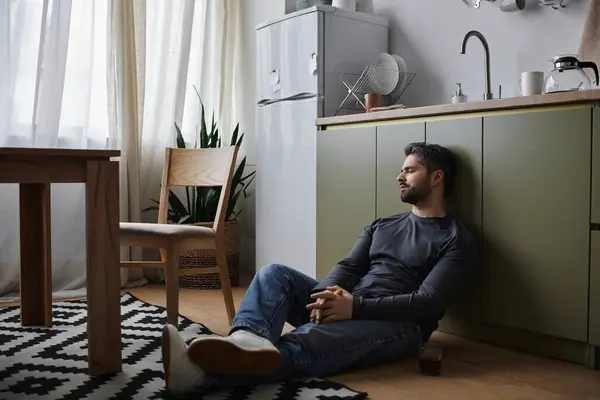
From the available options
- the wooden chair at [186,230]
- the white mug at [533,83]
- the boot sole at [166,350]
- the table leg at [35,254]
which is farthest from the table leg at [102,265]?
the white mug at [533,83]

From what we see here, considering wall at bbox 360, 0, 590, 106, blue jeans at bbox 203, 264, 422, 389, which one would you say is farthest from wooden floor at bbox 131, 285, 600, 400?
wall at bbox 360, 0, 590, 106

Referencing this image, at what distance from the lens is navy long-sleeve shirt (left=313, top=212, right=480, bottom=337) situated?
7.27 feet

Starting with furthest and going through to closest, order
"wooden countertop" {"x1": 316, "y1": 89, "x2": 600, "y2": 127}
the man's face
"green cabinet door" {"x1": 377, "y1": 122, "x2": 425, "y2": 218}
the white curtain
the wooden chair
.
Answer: the white curtain < "green cabinet door" {"x1": 377, "y1": 122, "x2": 425, "y2": 218} < the wooden chair < the man's face < "wooden countertop" {"x1": 316, "y1": 89, "x2": 600, "y2": 127}

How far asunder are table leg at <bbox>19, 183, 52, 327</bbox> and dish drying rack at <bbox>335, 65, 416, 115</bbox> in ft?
5.00

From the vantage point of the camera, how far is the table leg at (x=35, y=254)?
2.79m

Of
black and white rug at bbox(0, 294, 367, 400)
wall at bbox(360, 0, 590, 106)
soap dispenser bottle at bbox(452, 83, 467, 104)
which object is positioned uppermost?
wall at bbox(360, 0, 590, 106)

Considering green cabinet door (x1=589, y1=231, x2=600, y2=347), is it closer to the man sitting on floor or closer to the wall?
the man sitting on floor

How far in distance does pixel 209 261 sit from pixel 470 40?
1910 millimetres

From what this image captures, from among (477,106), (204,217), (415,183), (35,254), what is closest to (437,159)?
(415,183)

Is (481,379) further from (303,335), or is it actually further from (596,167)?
(596,167)

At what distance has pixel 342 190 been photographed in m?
3.11

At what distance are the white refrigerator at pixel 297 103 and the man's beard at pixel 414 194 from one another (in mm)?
956

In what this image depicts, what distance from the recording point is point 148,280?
412 centimetres

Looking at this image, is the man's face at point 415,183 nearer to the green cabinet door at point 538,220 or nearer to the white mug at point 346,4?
the green cabinet door at point 538,220
